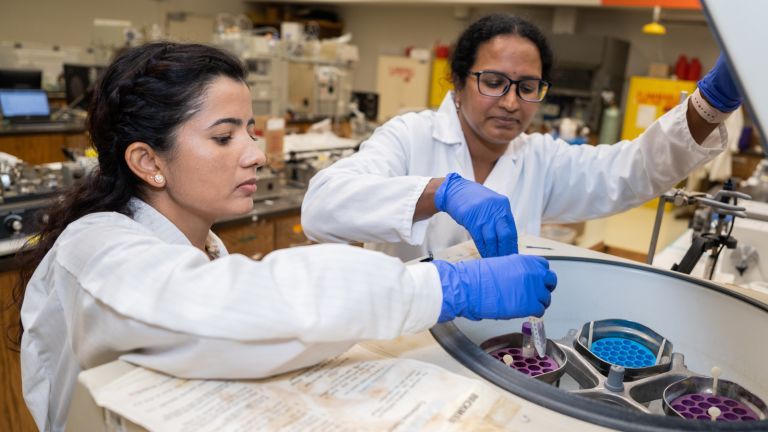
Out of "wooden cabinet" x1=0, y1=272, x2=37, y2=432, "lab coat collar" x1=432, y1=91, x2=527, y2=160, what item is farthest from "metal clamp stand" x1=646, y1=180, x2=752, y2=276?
"wooden cabinet" x1=0, y1=272, x2=37, y2=432

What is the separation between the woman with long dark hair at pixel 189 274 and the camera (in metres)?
0.62

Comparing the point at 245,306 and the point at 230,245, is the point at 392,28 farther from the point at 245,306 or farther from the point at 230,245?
the point at 245,306

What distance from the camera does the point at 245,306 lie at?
614 millimetres

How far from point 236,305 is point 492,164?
1.15 meters

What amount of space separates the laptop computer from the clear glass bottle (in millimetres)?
4819

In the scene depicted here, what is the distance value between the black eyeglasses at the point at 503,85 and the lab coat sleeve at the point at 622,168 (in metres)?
0.25

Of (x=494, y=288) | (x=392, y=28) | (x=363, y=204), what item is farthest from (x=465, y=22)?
(x=494, y=288)

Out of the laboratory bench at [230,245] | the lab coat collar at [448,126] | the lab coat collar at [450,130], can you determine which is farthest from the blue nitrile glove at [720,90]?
the laboratory bench at [230,245]

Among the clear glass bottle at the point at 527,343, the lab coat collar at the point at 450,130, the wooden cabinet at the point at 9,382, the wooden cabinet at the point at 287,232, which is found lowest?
the wooden cabinet at the point at 9,382

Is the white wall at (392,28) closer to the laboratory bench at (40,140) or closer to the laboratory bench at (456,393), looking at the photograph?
the laboratory bench at (40,140)

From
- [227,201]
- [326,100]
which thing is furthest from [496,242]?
[326,100]

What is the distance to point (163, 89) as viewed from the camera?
982 millimetres

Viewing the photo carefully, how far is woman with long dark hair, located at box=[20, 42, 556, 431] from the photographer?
2.05 feet

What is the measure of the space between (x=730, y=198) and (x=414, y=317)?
109 cm
